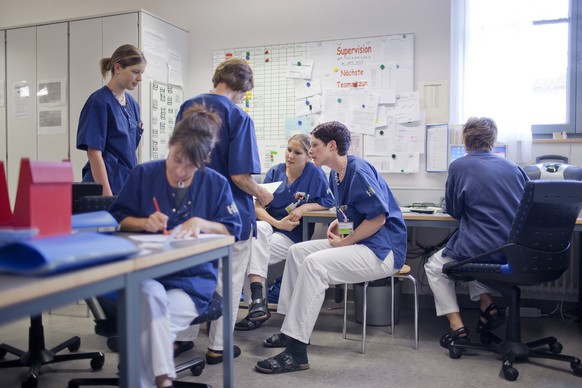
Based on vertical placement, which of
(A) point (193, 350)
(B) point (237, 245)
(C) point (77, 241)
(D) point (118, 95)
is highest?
(D) point (118, 95)

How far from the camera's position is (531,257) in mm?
2490

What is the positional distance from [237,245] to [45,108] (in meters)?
2.84

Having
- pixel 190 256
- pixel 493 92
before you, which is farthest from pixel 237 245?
pixel 493 92

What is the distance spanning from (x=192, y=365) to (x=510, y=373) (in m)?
1.42

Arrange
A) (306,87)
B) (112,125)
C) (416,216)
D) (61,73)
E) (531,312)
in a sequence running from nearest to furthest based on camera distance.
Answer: (112,125)
(416,216)
(531,312)
(306,87)
(61,73)

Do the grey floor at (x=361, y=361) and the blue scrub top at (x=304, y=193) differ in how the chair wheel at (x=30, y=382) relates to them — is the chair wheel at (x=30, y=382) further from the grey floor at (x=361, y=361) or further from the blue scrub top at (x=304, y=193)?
the blue scrub top at (x=304, y=193)

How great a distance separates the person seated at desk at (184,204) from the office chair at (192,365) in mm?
38

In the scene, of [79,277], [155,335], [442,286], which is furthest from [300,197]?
[79,277]

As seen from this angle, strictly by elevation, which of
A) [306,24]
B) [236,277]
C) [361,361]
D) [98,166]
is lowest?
[361,361]

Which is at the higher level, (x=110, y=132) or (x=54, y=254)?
(x=110, y=132)

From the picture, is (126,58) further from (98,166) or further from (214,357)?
(214,357)

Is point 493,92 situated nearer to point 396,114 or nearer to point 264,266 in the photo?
point 396,114

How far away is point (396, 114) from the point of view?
4059mm

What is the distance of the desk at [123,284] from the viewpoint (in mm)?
997
